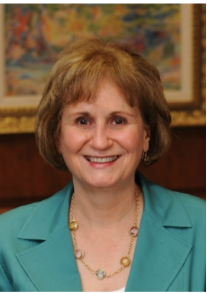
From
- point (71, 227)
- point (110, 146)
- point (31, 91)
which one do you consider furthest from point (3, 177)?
point (110, 146)

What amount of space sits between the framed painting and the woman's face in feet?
2.57

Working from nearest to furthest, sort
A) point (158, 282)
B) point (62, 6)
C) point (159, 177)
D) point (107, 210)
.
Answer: point (158, 282), point (107, 210), point (62, 6), point (159, 177)

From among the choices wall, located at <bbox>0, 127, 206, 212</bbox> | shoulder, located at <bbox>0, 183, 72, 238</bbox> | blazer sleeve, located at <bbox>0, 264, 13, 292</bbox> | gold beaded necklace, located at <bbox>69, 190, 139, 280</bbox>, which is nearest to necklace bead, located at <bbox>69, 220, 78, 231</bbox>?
gold beaded necklace, located at <bbox>69, 190, 139, 280</bbox>

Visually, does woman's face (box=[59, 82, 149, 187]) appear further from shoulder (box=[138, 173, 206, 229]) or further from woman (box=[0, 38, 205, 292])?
Result: shoulder (box=[138, 173, 206, 229])

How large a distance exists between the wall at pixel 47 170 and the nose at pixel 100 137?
35.4 inches

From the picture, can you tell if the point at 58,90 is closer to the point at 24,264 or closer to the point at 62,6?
the point at 24,264

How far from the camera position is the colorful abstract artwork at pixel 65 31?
2.66m

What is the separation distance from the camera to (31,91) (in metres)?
2.71

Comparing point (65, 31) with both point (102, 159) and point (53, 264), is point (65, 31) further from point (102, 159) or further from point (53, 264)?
point (53, 264)

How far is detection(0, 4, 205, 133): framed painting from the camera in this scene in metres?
2.67

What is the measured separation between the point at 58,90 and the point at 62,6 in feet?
2.99

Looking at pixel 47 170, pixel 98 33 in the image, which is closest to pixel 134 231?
pixel 47 170

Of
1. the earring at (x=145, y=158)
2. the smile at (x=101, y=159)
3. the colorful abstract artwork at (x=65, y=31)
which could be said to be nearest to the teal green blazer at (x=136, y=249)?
the earring at (x=145, y=158)

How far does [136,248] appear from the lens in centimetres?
197
